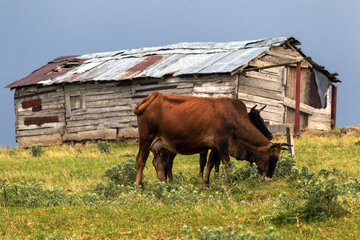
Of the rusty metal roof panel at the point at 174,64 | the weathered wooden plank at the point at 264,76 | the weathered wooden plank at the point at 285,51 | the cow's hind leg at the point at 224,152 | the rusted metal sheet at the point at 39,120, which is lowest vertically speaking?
the rusted metal sheet at the point at 39,120

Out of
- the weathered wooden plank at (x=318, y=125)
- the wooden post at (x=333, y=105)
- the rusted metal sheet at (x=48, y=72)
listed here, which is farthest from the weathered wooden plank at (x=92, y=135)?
the wooden post at (x=333, y=105)

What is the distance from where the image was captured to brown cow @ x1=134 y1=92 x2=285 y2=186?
1130cm

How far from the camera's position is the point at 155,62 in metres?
26.9

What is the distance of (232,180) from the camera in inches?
458

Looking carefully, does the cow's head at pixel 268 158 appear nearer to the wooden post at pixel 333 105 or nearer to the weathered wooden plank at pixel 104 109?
the weathered wooden plank at pixel 104 109

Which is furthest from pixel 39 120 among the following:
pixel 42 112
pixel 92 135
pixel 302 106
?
pixel 302 106

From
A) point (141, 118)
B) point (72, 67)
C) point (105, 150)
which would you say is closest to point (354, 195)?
point (141, 118)

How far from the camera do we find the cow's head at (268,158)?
11711mm

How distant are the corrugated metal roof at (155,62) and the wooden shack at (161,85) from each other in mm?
37

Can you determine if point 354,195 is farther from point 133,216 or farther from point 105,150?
point 105,150

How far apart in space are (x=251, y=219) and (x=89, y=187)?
586 cm

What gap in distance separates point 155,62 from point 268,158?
15.8m

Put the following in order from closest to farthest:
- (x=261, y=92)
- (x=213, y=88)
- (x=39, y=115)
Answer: (x=213, y=88) < (x=261, y=92) < (x=39, y=115)

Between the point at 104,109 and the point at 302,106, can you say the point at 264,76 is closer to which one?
the point at 302,106
